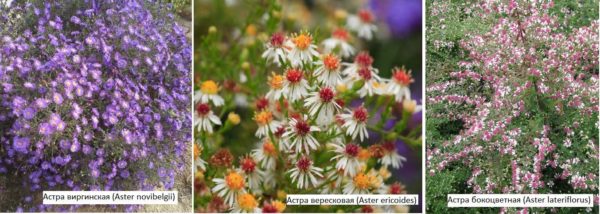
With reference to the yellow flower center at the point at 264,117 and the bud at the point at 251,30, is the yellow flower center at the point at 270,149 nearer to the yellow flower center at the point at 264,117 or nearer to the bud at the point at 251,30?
the yellow flower center at the point at 264,117

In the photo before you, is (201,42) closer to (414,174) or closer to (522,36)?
(414,174)

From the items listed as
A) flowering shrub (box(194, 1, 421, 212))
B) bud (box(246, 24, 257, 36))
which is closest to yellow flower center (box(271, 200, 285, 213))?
flowering shrub (box(194, 1, 421, 212))

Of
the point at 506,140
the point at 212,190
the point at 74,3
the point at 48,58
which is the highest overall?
the point at 74,3

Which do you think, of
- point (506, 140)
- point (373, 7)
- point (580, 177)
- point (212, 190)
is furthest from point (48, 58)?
point (580, 177)
